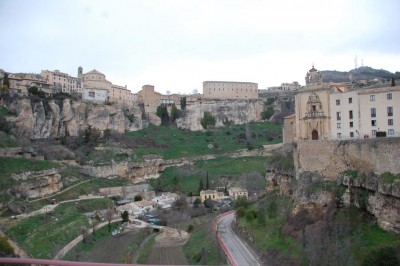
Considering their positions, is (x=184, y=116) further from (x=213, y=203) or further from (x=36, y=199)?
(x=36, y=199)

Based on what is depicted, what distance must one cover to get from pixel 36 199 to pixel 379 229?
→ 114ft

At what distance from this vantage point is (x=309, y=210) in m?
24.2

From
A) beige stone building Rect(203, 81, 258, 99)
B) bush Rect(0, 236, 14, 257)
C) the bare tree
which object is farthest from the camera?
beige stone building Rect(203, 81, 258, 99)

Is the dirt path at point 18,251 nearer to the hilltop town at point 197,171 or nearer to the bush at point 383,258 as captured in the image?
the hilltop town at point 197,171

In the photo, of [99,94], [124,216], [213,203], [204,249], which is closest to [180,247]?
[204,249]

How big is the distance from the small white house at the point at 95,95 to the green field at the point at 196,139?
876cm

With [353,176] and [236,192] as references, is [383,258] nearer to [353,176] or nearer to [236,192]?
[353,176]

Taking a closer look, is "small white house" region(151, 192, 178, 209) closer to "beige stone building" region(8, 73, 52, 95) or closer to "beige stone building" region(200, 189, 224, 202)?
"beige stone building" region(200, 189, 224, 202)

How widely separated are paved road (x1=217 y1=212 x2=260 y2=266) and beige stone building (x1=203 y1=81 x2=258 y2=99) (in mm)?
57826

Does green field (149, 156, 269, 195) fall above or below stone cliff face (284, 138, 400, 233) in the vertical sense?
below

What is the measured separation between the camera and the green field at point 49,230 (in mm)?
30173

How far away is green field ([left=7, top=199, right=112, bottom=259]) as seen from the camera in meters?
30.2

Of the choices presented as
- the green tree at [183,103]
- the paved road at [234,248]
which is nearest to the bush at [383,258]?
the paved road at [234,248]

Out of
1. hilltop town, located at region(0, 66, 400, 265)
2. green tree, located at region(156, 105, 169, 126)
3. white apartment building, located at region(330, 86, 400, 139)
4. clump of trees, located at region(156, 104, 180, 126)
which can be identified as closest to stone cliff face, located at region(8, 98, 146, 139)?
hilltop town, located at region(0, 66, 400, 265)
